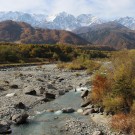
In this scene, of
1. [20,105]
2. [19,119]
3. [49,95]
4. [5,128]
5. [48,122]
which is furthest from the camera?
[49,95]

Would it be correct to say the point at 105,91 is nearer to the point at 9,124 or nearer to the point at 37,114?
the point at 37,114

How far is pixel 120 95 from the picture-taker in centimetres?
4016

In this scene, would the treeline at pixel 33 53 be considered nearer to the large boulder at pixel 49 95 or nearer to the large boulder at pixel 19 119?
the large boulder at pixel 49 95

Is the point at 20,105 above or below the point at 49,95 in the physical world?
above

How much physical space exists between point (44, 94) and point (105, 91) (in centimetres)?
1614

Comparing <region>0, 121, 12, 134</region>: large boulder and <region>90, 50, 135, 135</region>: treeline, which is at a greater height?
<region>90, 50, 135, 135</region>: treeline

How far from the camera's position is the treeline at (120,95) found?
3441 centimetres

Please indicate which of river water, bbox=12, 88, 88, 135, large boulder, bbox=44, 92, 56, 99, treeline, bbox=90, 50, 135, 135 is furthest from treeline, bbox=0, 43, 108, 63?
treeline, bbox=90, 50, 135, 135

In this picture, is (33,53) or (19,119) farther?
(33,53)

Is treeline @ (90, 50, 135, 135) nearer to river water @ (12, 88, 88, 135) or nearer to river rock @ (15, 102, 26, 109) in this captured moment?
river water @ (12, 88, 88, 135)

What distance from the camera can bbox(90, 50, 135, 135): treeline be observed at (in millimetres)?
34406

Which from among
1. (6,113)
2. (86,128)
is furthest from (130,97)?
(6,113)

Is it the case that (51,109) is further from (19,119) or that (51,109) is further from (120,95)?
(120,95)

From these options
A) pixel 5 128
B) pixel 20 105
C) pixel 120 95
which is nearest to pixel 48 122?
pixel 5 128
